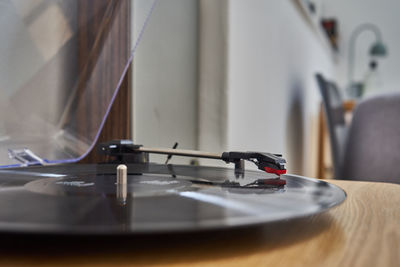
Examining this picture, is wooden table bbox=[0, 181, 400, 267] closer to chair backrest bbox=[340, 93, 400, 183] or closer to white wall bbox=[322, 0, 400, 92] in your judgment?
chair backrest bbox=[340, 93, 400, 183]

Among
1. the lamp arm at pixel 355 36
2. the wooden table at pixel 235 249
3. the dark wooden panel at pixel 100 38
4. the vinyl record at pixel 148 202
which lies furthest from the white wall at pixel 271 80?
the lamp arm at pixel 355 36

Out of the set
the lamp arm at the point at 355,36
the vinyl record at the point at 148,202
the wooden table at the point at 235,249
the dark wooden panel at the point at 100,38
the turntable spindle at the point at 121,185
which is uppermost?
the lamp arm at the point at 355,36

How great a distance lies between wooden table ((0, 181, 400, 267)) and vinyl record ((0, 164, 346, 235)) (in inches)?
0.7

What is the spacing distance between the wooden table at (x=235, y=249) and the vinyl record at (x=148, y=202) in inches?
0.7

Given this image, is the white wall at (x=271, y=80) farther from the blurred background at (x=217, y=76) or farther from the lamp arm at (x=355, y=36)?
the lamp arm at (x=355, y=36)

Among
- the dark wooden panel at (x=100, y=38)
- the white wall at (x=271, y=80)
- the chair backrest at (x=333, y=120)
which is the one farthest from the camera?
the chair backrest at (x=333, y=120)

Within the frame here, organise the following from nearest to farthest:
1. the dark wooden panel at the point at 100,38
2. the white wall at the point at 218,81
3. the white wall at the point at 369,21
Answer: the dark wooden panel at the point at 100,38 → the white wall at the point at 218,81 → the white wall at the point at 369,21

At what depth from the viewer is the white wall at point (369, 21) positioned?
5207mm

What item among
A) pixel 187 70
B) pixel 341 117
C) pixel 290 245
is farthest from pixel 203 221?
pixel 341 117

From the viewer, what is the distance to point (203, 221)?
0.25m

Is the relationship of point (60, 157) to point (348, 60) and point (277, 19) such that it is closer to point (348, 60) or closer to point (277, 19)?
point (277, 19)

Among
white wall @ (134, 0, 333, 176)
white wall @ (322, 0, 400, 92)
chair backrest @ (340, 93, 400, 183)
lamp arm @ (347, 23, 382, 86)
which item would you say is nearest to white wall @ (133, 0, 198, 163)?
white wall @ (134, 0, 333, 176)

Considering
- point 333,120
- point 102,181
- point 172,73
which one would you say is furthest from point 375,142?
point 102,181

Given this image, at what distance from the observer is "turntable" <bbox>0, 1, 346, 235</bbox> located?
0.85ft
